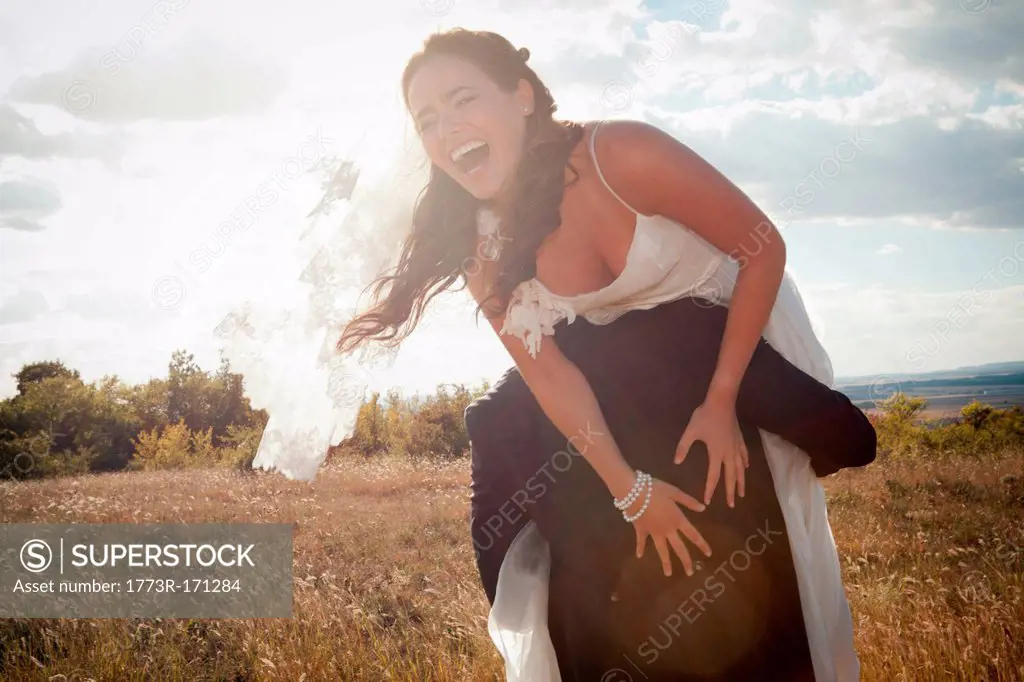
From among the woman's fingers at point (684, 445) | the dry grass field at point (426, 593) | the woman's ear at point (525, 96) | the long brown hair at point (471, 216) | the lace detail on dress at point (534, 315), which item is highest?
the woman's ear at point (525, 96)

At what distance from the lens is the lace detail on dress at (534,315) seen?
7.16 feet

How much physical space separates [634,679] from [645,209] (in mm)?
1336

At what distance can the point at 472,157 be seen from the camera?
2309 mm

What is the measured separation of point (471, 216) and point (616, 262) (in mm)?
576

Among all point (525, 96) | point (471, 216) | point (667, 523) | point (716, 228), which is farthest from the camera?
point (471, 216)

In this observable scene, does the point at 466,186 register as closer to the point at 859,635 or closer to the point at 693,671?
the point at 693,671

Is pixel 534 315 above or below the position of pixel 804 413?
above

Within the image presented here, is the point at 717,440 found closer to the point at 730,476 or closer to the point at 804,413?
the point at 730,476

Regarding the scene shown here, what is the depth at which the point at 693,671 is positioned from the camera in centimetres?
201

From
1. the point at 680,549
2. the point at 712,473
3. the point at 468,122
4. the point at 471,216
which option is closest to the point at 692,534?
the point at 680,549

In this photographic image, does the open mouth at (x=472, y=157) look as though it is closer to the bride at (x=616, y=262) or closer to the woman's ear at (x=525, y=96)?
the bride at (x=616, y=262)

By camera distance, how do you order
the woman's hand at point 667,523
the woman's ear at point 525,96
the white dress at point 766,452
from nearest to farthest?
the woman's hand at point 667,523 < the white dress at point 766,452 < the woman's ear at point 525,96

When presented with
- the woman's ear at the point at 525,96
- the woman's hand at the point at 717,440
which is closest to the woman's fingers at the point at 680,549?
the woman's hand at the point at 717,440

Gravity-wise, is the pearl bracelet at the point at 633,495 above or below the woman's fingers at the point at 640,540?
above
